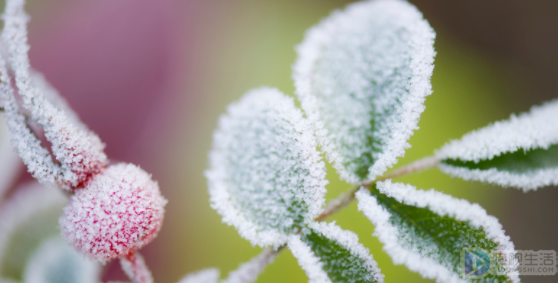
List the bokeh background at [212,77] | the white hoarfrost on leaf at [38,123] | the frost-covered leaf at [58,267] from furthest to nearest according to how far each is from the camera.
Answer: the bokeh background at [212,77] < the frost-covered leaf at [58,267] < the white hoarfrost on leaf at [38,123]

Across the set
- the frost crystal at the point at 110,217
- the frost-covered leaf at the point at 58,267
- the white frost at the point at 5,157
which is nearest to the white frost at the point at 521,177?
Answer: the frost crystal at the point at 110,217

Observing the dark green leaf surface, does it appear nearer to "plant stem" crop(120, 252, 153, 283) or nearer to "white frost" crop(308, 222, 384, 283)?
"white frost" crop(308, 222, 384, 283)

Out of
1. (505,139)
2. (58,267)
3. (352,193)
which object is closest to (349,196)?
(352,193)

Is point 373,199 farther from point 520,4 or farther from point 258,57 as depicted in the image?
point 520,4

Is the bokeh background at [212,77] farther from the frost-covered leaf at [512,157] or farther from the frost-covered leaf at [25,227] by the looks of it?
the frost-covered leaf at [512,157]

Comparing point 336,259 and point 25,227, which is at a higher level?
point 25,227

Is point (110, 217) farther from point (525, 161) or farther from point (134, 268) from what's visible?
point (525, 161)
